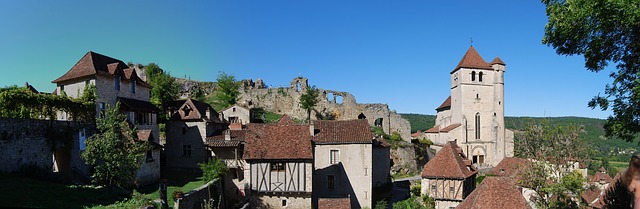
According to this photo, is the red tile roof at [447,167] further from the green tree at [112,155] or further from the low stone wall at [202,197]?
the green tree at [112,155]

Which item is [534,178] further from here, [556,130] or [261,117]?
[261,117]

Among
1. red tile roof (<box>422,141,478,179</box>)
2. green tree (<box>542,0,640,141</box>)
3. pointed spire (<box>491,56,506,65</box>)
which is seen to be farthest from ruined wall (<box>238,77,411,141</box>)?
green tree (<box>542,0,640,141</box>)

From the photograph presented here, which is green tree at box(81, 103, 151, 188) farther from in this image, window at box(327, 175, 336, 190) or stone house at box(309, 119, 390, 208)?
window at box(327, 175, 336, 190)

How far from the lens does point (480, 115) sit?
43656 millimetres

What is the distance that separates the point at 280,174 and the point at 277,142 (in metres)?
2.03

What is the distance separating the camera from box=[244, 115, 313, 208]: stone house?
73.0 ft

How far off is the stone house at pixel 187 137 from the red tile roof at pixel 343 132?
26.2ft

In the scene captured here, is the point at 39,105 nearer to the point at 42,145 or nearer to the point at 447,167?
the point at 42,145

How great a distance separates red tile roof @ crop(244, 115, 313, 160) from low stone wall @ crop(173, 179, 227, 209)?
2.44 m

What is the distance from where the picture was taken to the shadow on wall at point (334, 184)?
24.7 meters

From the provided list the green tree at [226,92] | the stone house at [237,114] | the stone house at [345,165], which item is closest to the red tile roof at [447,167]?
the stone house at [345,165]

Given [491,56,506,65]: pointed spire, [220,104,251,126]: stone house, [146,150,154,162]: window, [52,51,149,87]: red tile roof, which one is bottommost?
[146,150,154,162]: window

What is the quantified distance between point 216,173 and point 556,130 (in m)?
18.3

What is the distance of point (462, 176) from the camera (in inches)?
1000
